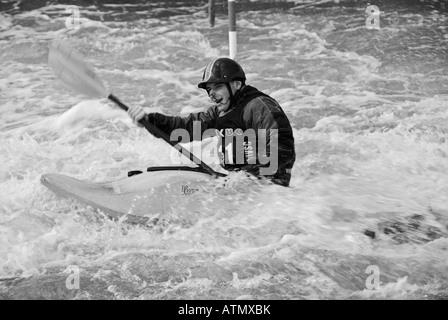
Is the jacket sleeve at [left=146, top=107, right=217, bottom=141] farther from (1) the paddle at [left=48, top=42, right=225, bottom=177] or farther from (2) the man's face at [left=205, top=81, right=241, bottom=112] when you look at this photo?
(1) the paddle at [left=48, top=42, right=225, bottom=177]

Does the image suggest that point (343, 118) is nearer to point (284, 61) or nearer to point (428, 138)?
point (428, 138)

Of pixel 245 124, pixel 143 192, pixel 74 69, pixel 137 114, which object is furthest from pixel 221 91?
pixel 74 69

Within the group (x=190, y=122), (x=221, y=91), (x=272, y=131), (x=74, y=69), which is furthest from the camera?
(x=74, y=69)

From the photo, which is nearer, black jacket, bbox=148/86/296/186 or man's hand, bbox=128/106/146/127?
black jacket, bbox=148/86/296/186

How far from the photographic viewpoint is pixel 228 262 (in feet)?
15.5

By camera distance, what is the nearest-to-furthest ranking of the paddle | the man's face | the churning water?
the churning water, the man's face, the paddle

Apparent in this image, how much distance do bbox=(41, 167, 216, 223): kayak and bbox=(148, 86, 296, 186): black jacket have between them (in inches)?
10.7

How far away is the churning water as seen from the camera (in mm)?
4590

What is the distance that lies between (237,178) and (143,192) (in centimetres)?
63

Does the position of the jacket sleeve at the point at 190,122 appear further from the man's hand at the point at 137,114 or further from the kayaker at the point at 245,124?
the man's hand at the point at 137,114

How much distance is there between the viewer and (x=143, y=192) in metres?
4.98

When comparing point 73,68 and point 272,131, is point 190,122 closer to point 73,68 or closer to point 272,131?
point 272,131

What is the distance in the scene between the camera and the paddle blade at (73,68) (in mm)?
5578

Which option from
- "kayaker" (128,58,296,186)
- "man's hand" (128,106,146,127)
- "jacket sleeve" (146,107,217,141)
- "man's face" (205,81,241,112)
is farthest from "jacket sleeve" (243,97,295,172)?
"man's hand" (128,106,146,127)
